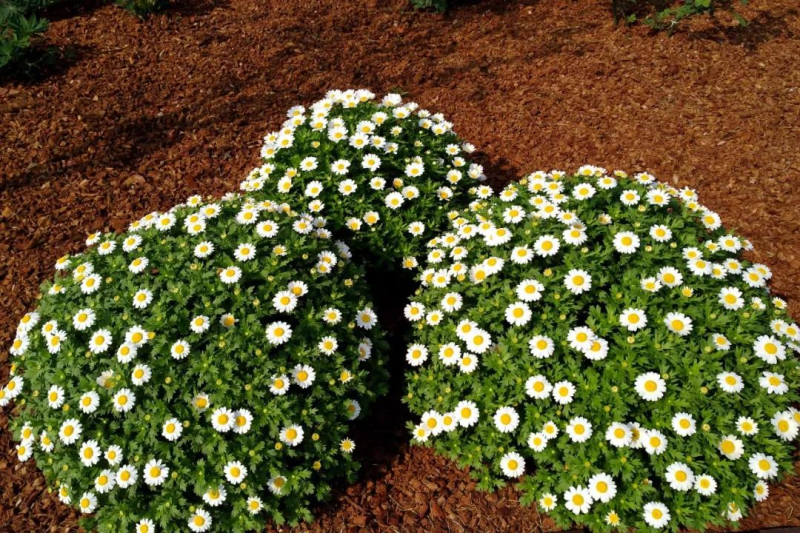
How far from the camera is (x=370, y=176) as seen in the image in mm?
4039

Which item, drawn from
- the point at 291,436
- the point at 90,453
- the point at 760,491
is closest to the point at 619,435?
the point at 760,491

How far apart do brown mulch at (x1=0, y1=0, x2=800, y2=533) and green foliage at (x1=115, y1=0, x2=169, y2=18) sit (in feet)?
0.37

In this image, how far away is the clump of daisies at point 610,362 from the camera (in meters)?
2.82

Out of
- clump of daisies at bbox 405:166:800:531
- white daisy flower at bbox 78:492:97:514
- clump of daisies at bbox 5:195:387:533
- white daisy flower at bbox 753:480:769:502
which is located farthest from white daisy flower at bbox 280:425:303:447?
white daisy flower at bbox 753:480:769:502

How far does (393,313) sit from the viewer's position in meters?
4.33

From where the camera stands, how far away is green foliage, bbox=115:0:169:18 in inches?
251

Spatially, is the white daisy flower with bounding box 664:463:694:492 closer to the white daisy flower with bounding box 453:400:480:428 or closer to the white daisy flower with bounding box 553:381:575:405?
the white daisy flower with bounding box 553:381:575:405

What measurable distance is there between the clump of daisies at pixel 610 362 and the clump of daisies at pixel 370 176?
511mm

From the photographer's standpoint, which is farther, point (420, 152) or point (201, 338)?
point (420, 152)

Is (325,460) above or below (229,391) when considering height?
below

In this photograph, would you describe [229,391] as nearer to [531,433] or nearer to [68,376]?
[68,376]

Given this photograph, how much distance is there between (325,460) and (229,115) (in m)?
3.77

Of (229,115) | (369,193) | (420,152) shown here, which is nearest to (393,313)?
(369,193)

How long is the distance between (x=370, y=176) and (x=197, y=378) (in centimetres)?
178
